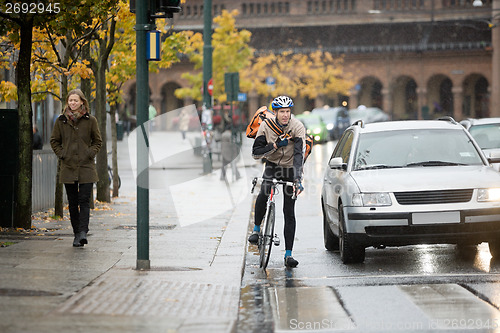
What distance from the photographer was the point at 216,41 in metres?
62.5

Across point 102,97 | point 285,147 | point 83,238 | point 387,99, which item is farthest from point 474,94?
point 83,238

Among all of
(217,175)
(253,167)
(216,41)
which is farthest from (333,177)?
(216,41)

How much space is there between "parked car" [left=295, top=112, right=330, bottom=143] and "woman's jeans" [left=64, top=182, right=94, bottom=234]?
3786 centimetres

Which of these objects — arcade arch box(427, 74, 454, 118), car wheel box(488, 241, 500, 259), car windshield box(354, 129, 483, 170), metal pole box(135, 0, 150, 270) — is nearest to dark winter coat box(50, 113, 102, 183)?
metal pole box(135, 0, 150, 270)

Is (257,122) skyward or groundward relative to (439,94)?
groundward

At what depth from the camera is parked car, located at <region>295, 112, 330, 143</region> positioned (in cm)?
4928

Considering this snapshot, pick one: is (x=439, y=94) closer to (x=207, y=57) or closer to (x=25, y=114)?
(x=207, y=57)

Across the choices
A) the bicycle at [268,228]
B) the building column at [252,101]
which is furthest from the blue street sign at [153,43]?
the building column at [252,101]

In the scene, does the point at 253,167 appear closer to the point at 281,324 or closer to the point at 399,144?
the point at 399,144

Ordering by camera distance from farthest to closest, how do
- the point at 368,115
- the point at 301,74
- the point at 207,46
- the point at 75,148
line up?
the point at 301,74 → the point at 368,115 → the point at 207,46 → the point at 75,148

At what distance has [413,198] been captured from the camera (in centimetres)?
996

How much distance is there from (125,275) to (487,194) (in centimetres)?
384

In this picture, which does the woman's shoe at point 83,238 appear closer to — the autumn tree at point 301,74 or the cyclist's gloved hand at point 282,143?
the cyclist's gloved hand at point 282,143

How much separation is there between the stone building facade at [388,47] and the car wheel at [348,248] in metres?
65.3
